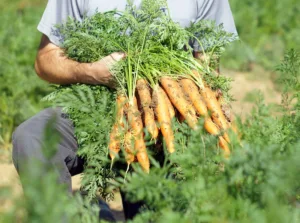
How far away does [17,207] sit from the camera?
210cm

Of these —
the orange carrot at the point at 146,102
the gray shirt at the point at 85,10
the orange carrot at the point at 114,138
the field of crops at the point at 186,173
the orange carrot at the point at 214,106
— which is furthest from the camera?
the gray shirt at the point at 85,10

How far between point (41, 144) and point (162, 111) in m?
0.60

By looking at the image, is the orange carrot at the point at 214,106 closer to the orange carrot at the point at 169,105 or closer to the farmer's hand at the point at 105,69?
the orange carrot at the point at 169,105

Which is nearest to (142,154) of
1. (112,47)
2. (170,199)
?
(112,47)

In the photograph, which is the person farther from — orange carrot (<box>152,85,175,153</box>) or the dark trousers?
orange carrot (<box>152,85,175,153</box>)

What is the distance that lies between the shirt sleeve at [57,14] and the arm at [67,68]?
0.06 metres

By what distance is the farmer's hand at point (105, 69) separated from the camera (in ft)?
11.3

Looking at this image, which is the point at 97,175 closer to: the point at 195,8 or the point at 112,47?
the point at 112,47

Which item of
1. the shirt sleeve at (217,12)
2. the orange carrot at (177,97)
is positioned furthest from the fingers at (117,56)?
the shirt sleeve at (217,12)

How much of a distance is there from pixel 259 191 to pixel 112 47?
1.29 metres

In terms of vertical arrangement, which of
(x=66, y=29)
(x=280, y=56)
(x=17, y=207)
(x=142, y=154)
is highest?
(x=66, y=29)

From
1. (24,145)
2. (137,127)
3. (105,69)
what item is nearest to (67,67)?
(105,69)

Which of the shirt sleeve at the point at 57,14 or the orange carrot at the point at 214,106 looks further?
the shirt sleeve at the point at 57,14

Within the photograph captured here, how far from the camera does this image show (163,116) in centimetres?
332
